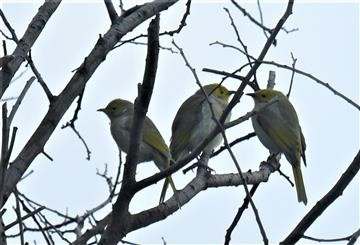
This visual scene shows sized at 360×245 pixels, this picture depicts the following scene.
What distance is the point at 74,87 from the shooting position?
13.6 ft

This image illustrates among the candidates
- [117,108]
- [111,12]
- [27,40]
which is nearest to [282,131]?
[117,108]

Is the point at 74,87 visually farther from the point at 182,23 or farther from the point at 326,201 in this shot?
the point at 326,201

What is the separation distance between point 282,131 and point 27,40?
4.77 metres

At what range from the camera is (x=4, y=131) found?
254 cm

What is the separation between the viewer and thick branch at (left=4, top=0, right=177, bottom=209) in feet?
12.3

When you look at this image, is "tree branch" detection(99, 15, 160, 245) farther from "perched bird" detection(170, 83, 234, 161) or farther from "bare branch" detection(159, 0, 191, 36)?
"perched bird" detection(170, 83, 234, 161)

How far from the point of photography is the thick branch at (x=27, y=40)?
12.6 feet

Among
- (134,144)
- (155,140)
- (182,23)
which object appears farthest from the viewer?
(155,140)

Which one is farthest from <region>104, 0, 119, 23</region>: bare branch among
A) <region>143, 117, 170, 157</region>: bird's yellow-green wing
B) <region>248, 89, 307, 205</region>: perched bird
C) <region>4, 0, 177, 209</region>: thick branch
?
<region>248, 89, 307, 205</region>: perched bird

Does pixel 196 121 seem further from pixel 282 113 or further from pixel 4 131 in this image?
pixel 4 131

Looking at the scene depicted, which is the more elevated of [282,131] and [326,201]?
[282,131]

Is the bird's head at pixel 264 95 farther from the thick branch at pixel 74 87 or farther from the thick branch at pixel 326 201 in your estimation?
the thick branch at pixel 326 201

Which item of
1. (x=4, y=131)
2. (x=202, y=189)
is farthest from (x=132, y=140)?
(x=202, y=189)

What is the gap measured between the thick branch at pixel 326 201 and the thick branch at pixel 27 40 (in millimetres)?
1536
